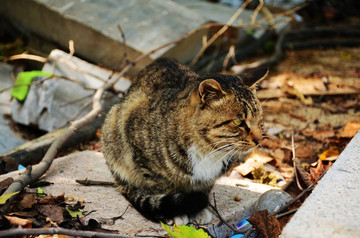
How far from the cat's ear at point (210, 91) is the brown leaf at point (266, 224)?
2.33 feet

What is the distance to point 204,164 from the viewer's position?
8.16 feet

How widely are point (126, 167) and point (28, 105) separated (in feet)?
6.18

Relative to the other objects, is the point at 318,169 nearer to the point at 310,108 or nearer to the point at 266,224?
the point at 266,224

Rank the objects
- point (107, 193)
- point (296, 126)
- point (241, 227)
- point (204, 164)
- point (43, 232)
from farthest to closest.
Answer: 1. point (296, 126)
2. point (107, 193)
3. point (241, 227)
4. point (204, 164)
5. point (43, 232)

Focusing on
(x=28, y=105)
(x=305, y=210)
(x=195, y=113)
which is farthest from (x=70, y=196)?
(x=28, y=105)

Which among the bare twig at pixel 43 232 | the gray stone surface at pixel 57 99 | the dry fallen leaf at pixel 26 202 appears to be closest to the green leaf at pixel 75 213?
the dry fallen leaf at pixel 26 202

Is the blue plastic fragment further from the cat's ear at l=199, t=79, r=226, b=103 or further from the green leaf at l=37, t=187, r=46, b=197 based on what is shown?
the green leaf at l=37, t=187, r=46, b=197

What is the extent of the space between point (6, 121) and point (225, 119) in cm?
280

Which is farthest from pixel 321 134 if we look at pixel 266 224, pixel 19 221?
pixel 19 221

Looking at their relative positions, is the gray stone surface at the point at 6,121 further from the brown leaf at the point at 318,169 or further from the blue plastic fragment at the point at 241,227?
the brown leaf at the point at 318,169

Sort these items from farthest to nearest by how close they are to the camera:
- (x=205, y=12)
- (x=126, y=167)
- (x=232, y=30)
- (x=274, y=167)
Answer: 1. (x=205, y=12)
2. (x=232, y=30)
3. (x=274, y=167)
4. (x=126, y=167)

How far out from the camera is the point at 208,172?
2.52m

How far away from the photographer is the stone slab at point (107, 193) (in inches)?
94.7

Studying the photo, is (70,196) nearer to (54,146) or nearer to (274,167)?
(54,146)
